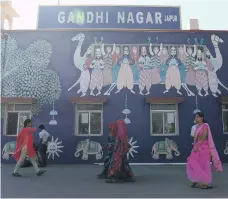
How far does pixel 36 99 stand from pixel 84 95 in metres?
1.99

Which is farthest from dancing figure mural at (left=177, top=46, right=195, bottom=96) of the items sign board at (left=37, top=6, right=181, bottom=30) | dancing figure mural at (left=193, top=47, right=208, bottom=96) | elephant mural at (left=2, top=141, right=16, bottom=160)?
elephant mural at (left=2, top=141, right=16, bottom=160)

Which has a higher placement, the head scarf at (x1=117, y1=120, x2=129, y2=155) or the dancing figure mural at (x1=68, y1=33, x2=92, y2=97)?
the dancing figure mural at (x1=68, y1=33, x2=92, y2=97)

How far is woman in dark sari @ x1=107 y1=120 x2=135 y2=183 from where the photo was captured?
710cm

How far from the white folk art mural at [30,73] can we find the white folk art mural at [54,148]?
1415mm

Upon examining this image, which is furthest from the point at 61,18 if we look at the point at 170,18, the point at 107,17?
the point at 170,18

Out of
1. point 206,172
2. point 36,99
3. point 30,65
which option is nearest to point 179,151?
point 206,172

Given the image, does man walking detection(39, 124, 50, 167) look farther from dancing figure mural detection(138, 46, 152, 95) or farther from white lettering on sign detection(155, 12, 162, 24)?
white lettering on sign detection(155, 12, 162, 24)

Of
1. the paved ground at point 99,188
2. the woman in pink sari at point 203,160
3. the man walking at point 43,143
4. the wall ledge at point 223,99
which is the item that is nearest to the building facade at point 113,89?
the wall ledge at point 223,99

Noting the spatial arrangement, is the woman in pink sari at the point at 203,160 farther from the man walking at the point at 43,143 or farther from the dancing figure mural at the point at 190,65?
the man walking at the point at 43,143

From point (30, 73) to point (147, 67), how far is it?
4955mm

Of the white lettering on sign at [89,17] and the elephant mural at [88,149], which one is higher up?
the white lettering on sign at [89,17]

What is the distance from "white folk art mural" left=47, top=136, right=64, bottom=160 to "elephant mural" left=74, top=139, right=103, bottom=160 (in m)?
0.71

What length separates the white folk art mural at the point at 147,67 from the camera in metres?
12.0

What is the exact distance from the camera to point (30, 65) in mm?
12219
